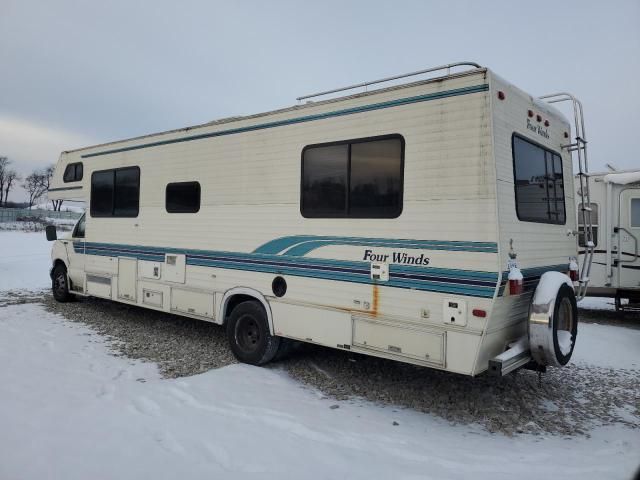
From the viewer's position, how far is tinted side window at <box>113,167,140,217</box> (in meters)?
7.60

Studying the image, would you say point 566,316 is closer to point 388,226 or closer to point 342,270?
point 388,226

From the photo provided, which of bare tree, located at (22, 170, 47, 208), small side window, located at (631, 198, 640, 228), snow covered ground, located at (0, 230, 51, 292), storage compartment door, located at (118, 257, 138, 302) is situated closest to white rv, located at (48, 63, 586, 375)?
storage compartment door, located at (118, 257, 138, 302)

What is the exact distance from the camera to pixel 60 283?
950 cm

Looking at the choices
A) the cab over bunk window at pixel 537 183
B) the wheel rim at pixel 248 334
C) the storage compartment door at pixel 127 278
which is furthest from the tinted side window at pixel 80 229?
the cab over bunk window at pixel 537 183

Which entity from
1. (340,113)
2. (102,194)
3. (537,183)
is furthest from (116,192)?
(537,183)

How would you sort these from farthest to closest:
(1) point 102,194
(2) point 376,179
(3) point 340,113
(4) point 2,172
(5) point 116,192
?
(4) point 2,172, (1) point 102,194, (5) point 116,192, (3) point 340,113, (2) point 376,179

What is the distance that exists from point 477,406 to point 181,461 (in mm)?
2923

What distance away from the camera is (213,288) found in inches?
251

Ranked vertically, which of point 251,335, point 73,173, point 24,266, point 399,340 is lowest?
point 251,335

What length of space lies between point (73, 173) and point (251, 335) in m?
5.42

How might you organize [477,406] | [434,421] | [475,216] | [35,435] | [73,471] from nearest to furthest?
1. [73,471]
2. [35,435]
3. [475,216]
4. [434,421]
5. [477,406]

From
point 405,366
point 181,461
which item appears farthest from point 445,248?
point 181,461

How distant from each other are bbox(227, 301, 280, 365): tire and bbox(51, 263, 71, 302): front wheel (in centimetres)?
494

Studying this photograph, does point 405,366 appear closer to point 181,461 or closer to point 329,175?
point 329,175
